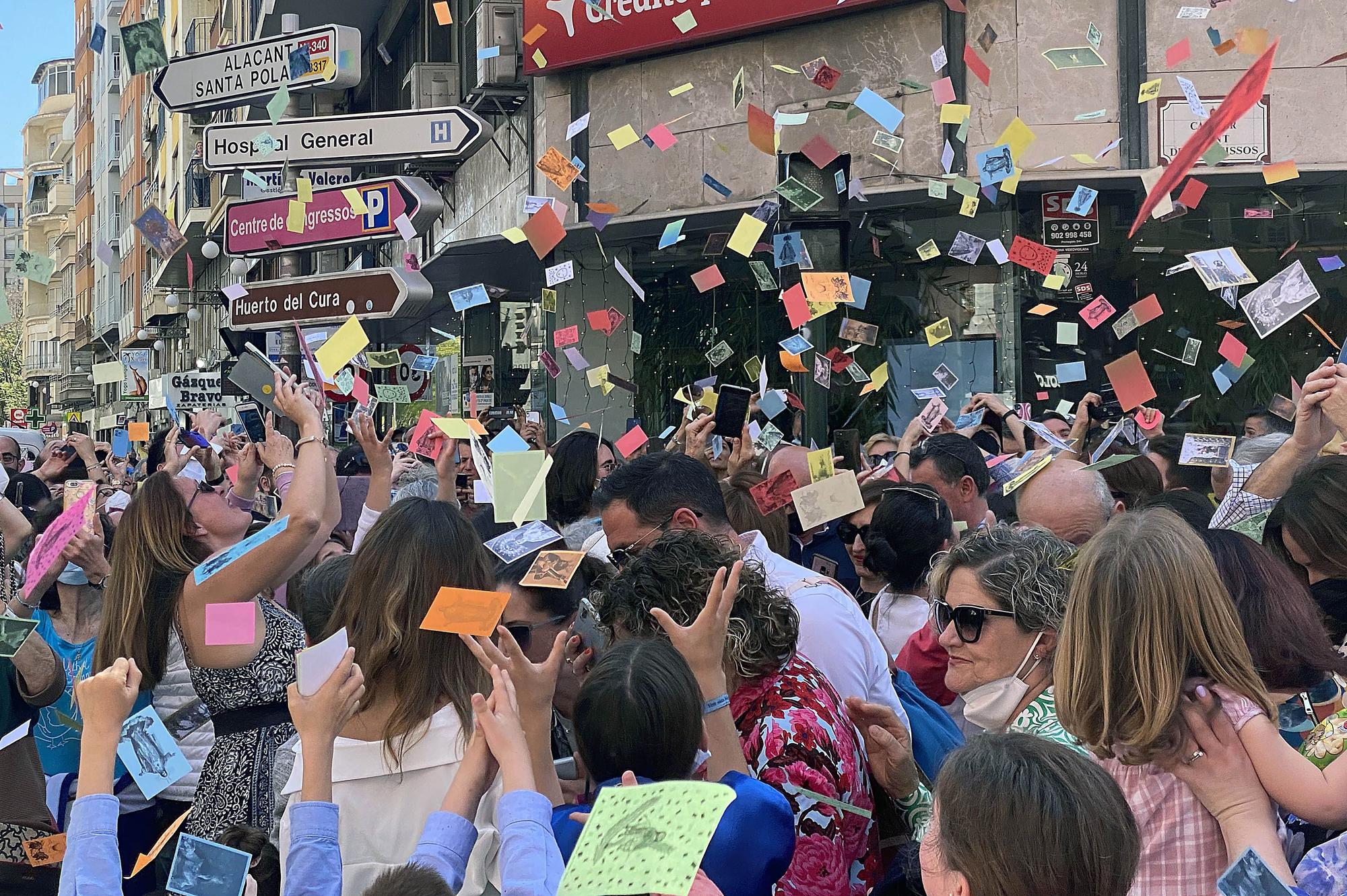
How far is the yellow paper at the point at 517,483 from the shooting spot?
414 cm

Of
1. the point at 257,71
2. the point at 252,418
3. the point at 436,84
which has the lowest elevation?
the point at 252,418

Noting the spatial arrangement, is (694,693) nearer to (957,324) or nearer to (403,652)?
(403,652)

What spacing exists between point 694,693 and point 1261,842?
1.07 m

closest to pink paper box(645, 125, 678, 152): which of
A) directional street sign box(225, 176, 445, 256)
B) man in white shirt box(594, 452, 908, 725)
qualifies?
directional street sign box(225, 176, 445, 256)

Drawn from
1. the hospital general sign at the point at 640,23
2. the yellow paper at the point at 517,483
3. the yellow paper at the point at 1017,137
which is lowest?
the yellow paper at the point at 517,483

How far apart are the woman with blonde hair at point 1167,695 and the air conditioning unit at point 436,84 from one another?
17.0 m

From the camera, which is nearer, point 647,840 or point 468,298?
point 647,840

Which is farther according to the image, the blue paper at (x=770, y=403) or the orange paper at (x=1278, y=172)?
the orange paper at (x=1278, y=172)

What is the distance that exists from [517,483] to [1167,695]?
2194 mm

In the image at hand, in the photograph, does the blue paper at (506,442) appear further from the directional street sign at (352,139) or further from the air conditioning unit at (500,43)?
the air conditioning unit at (500,43)

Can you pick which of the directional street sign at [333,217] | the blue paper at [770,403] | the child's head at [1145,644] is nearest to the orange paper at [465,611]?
the child's head at [1145,644]

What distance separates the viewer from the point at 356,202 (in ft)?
31.0

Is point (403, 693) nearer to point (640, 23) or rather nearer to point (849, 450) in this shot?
point (849, 450)

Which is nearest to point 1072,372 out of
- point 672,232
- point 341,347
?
point 672,232
